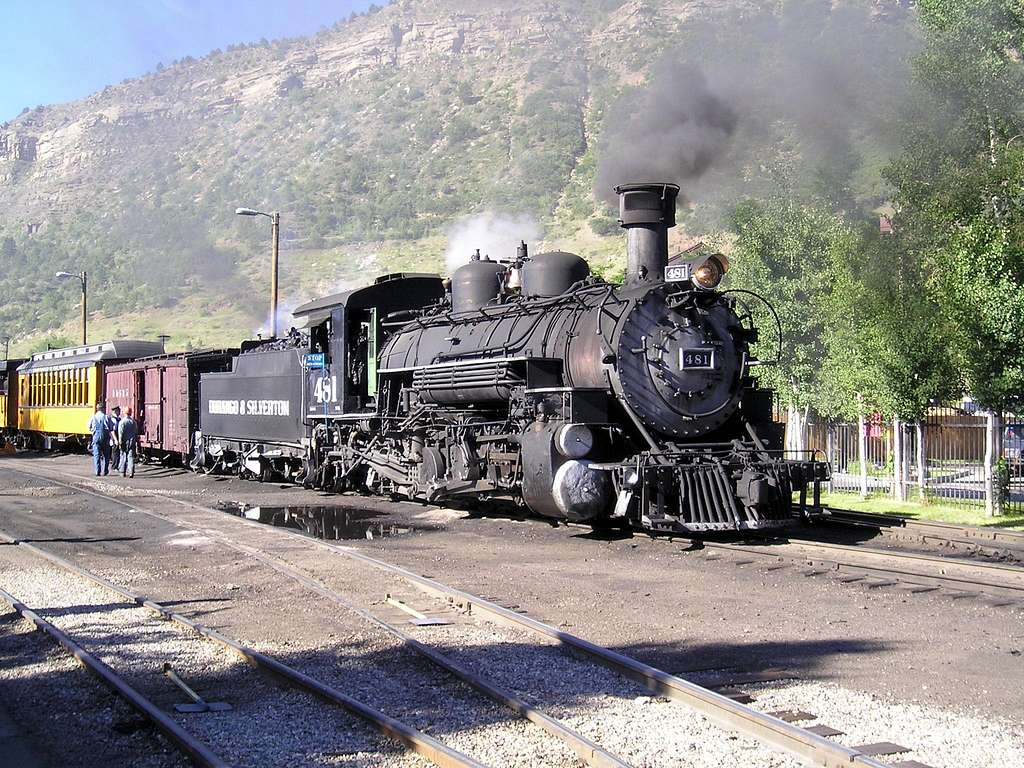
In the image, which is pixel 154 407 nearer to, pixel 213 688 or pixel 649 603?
pixel 649 603

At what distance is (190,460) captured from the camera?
2477 centimetres

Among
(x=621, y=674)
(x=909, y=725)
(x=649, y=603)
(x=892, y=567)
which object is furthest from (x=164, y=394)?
(x=909, y=725)

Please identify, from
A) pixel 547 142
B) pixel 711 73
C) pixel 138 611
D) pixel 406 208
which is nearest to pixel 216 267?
pixel 406 208

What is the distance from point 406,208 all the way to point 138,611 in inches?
3922

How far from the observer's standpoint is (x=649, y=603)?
8422 mm

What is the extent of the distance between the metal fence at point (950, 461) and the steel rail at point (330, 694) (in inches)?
391

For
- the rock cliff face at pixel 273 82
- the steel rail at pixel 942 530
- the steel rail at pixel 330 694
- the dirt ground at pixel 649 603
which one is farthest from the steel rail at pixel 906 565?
the rock cliff face at pixel 273 82

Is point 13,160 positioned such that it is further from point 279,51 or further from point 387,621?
point 387,621

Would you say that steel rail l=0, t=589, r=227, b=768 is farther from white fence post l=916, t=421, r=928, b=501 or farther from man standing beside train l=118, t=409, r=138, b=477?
man standing beside train l=118, t=409, r=138, b=477

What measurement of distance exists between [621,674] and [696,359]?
6.40 meters

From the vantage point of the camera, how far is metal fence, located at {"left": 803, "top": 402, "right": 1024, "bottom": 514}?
15969 mm

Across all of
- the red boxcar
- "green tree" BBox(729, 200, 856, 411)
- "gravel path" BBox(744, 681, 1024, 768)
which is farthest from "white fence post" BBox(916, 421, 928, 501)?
the red boxcar

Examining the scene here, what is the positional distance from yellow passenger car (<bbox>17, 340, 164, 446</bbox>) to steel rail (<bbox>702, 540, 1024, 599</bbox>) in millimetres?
24474

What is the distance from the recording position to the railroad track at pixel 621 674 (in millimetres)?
4656
